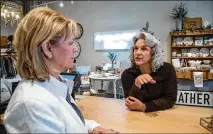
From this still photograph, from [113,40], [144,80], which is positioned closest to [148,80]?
[144,80]

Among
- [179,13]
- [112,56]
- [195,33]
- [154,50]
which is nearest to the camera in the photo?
[154,50]

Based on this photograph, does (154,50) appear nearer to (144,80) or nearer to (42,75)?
(144,80)

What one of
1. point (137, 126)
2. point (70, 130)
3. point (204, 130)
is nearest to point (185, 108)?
point (204, 130)

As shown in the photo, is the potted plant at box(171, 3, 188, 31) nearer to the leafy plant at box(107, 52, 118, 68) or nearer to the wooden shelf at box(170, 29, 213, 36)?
the wooden shelf at box(170, 29, 213, 36)

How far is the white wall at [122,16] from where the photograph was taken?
498 cm

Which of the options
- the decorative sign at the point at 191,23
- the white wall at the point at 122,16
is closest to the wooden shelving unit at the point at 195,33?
the decorative sign at the point at 191,23

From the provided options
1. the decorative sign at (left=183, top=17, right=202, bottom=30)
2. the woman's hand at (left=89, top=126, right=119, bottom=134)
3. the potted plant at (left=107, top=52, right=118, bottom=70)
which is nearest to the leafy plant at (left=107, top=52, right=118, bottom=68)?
the potted plant at (left=107, top=52, right=118, bottom=70)

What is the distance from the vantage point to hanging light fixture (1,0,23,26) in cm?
235

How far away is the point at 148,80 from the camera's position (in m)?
1.27

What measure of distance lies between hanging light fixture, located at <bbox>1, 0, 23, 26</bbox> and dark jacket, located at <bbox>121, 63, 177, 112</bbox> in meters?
1.59

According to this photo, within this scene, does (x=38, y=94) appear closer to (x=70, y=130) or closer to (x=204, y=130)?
(x=70, y=130)

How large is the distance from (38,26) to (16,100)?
25 centimetres

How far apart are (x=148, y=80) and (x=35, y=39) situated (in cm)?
81

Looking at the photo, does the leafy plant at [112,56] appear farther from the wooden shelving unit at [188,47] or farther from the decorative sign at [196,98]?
the decorative sign at [196,98]
